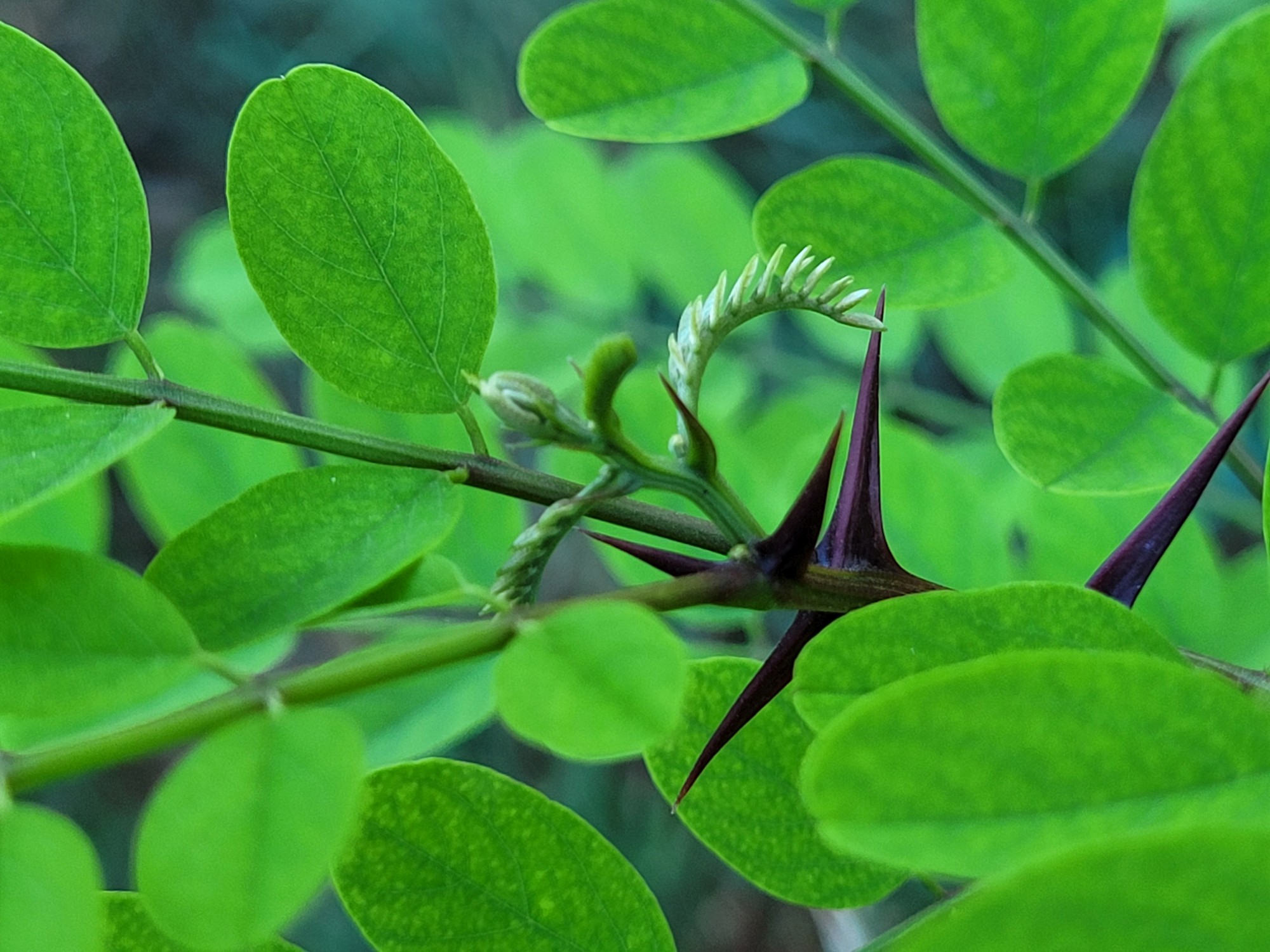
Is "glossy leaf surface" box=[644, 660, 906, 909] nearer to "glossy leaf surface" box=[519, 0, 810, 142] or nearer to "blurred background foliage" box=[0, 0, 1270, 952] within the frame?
"blurred background foliage" box=[0, 0, 1270, 952]

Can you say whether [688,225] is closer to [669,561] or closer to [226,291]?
[226,291]

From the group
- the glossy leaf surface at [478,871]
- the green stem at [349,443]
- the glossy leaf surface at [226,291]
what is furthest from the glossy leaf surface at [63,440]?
the glossy leaf surface at [226,291]

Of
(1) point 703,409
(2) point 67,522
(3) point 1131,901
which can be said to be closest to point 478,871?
(3) point 1131,901

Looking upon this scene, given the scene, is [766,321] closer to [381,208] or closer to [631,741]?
[381,208]

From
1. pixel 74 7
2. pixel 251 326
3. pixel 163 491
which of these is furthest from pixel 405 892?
pixel 74 7

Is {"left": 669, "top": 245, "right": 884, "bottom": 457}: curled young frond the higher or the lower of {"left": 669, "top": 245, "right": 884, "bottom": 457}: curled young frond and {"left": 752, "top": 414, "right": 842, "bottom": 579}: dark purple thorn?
the higher

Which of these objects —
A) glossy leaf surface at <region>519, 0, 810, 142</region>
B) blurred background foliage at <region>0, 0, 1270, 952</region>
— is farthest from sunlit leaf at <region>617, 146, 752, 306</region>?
glossy leaf surface at <region>519, 0, 810, 142</region>
